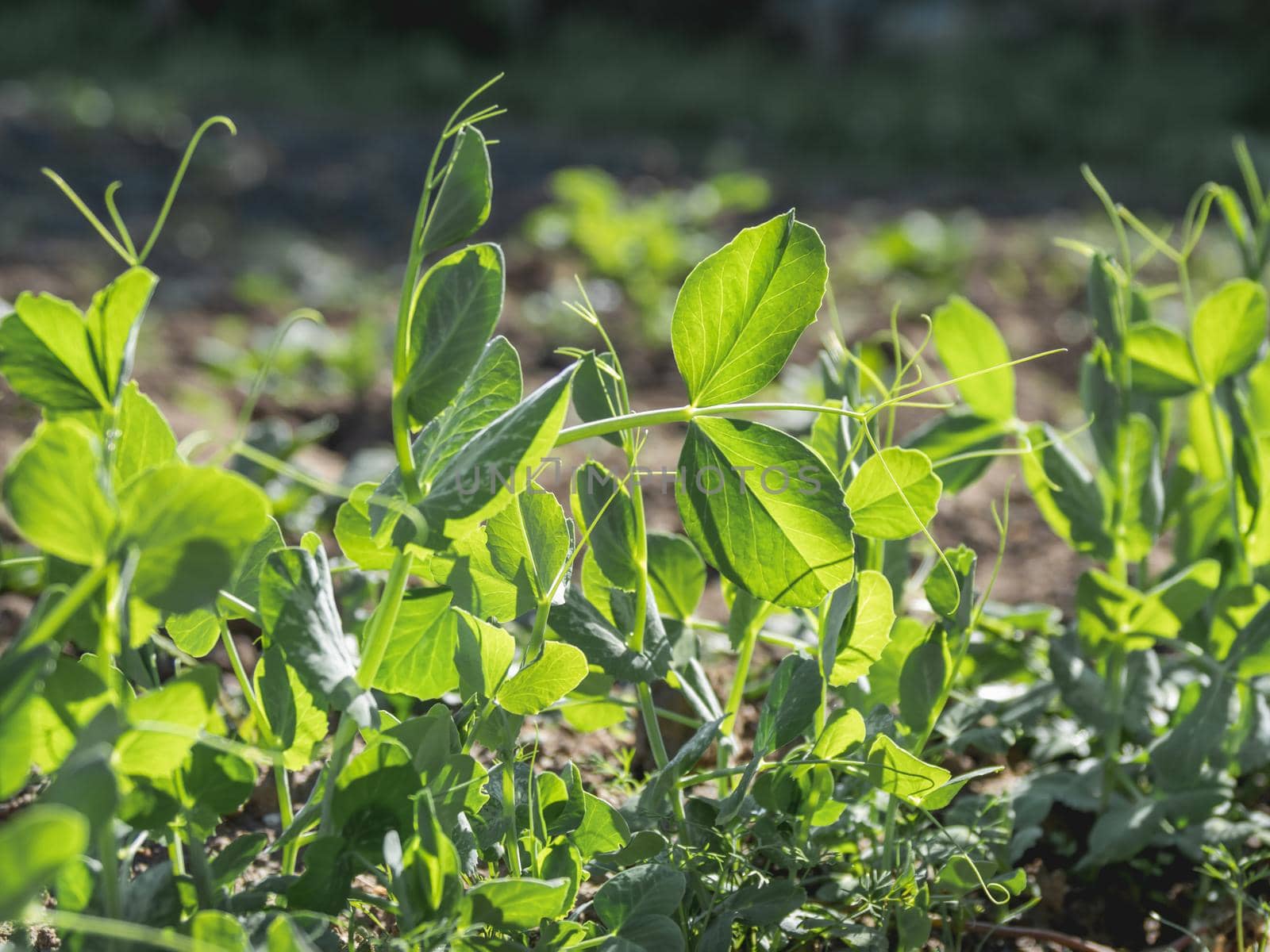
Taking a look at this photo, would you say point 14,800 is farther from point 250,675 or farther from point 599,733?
point 599,733

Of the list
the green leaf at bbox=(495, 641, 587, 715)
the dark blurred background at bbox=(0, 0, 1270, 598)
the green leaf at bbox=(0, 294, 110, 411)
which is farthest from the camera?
the dark blurred background at bbox=(0, 0, 1270, 598)

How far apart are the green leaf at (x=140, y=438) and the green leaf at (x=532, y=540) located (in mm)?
237

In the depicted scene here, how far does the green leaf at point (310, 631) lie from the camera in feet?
2.55

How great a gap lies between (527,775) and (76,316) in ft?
1.49

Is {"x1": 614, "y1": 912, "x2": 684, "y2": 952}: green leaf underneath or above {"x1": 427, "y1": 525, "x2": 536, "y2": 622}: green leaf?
underneath

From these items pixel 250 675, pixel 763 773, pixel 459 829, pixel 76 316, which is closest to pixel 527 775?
pixel 459 829

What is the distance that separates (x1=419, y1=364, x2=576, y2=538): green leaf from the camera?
74 cm

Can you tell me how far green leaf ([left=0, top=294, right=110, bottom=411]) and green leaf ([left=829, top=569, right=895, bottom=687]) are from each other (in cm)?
53

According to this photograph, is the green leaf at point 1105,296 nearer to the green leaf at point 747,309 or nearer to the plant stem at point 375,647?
the green leaf at point 747,309

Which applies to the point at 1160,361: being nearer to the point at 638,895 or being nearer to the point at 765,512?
the point at 765,512

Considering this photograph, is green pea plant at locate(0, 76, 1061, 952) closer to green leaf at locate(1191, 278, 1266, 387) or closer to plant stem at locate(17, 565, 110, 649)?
plant stem at locate(17, 565, 110, 649)

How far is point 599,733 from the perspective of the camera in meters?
1.47

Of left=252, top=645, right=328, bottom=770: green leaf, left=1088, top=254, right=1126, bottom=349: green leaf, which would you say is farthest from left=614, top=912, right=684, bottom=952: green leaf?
left=1088, top=254, right=1126, bottom=349: green leaf

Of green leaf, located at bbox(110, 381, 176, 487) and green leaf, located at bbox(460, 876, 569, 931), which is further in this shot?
green leaf, located at bbox(110, 381, 176, 487)
